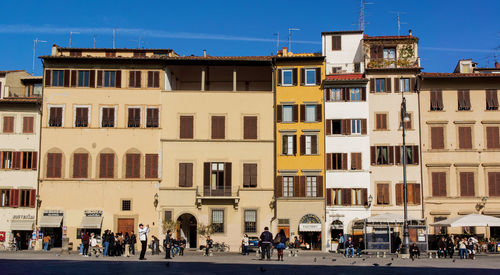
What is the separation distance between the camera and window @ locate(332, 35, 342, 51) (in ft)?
204

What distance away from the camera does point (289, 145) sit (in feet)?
179

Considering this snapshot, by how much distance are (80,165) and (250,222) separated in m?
14.7

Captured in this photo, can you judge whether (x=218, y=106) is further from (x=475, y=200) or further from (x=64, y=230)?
(x=475, y=200)

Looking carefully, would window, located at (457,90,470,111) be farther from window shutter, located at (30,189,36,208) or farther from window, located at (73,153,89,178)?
window shutter, located at (30,189,36,208)

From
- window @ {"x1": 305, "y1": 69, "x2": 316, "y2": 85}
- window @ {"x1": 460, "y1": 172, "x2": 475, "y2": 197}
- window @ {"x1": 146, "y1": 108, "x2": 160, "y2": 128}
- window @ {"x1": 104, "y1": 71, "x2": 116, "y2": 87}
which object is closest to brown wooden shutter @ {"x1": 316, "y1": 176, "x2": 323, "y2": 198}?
window @ {"x1": 305, "y1": 69, "x2": 316, "y2": 85}

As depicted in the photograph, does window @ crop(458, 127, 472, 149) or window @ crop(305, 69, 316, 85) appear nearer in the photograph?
window @ crop(458, 127, 472, 149)

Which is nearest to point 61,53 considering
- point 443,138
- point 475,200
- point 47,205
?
point 47,205

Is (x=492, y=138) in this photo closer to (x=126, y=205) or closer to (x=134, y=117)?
(x=134, y=117)

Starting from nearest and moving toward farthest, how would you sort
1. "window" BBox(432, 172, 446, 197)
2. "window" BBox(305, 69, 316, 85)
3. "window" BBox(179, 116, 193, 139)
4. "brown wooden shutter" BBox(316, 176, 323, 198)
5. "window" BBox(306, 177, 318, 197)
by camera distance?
"window" BBox(432, 172, 446, 197)
"brown wooden shutter" BBox(316, 176, 323, 198)
"window" BBox(306, 177, 318, 197)
"window" BBox(179, 116, 193, 139)
"window" BBox(305, 69, 316, 85)

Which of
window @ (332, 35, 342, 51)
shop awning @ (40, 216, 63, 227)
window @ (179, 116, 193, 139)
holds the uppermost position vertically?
window @ (332, 35, 342, 51)

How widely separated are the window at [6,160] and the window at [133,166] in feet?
31.6

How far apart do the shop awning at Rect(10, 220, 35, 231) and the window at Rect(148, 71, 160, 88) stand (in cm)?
1481

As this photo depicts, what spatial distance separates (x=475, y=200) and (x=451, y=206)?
6.53ft

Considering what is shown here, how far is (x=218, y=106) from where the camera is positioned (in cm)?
5488
